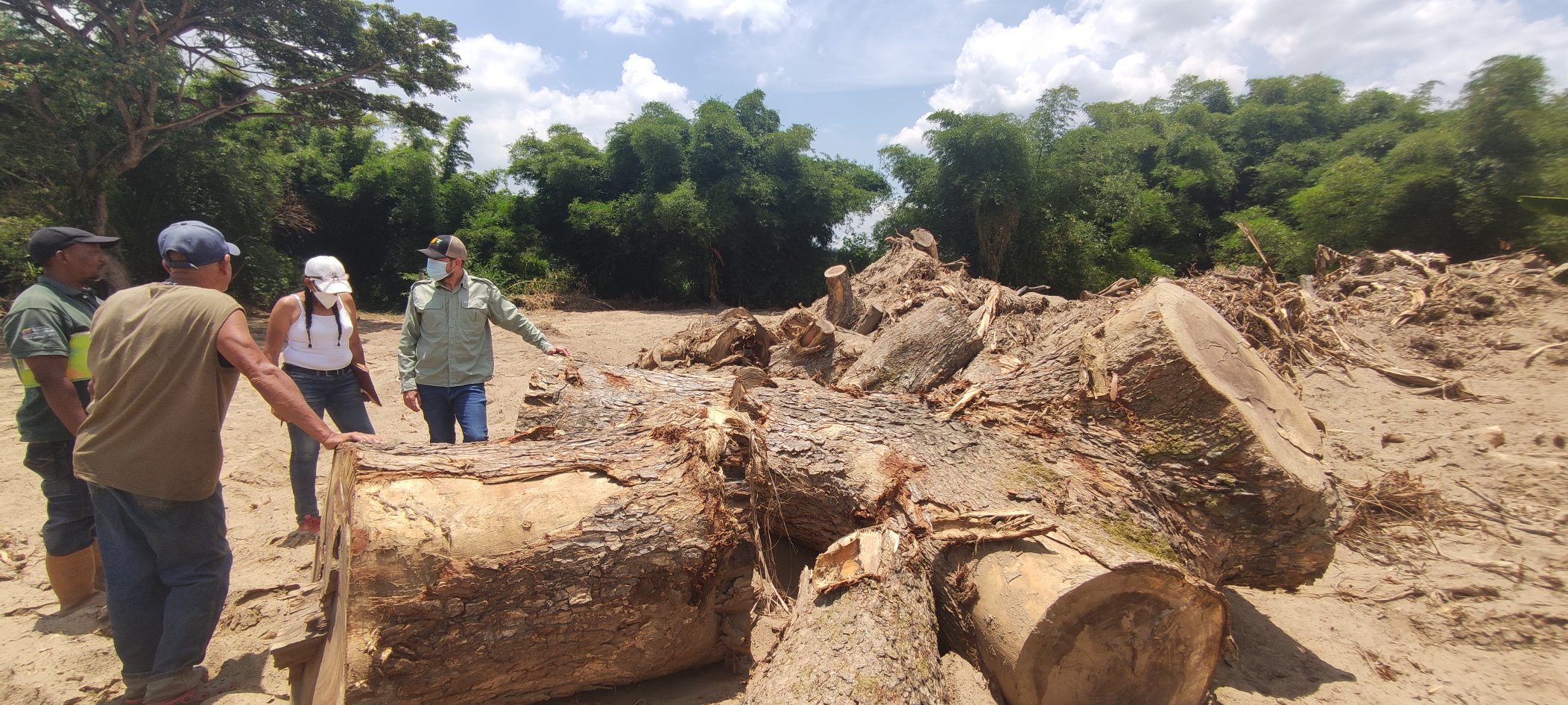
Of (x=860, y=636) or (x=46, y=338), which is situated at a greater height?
(x=46, y=338)

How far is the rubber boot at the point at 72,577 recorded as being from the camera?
2.66 m

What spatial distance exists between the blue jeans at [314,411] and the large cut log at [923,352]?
2.77m

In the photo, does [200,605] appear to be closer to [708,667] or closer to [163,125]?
[708,667]

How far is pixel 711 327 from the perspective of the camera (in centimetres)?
609

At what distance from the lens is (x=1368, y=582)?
321 cm

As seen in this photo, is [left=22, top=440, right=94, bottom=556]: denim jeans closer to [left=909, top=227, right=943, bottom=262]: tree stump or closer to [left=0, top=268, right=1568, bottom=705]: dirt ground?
[left=0, top=268, right=1568, bottom=705]: dirt ground

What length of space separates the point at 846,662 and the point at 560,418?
1.88m

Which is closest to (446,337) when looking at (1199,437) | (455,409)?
(455,409)

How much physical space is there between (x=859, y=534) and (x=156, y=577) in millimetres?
2353

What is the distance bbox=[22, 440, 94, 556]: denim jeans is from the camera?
2.51 m

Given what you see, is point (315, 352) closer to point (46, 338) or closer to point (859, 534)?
point (46, 338)

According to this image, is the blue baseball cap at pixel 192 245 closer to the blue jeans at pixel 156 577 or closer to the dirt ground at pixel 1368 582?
the blue jeans at pixel 156 577

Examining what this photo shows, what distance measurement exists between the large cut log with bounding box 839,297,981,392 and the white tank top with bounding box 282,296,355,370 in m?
2.83

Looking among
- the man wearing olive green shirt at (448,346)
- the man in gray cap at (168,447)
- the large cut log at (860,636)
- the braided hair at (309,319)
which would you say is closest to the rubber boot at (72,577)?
the man in gray cap at (168,447)
